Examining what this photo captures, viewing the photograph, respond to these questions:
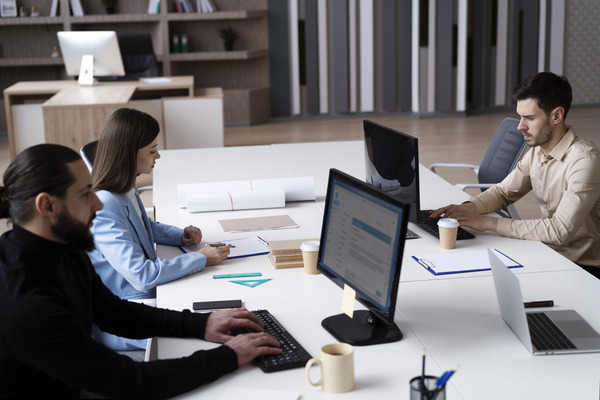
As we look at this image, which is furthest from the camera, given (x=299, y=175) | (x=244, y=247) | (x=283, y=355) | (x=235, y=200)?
(x=299, y=175)

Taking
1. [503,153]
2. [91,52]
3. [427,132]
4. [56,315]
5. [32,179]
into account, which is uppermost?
[91,52]

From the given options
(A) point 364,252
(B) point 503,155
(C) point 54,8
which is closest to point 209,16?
(C) point 54,8

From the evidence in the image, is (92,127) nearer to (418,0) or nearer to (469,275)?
(469,275)

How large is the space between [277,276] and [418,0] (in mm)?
7099

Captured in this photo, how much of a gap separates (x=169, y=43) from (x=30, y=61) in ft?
5.12

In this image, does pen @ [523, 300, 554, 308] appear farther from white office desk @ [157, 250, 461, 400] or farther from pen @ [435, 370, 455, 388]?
pen @ [435, 370, 455, 388]

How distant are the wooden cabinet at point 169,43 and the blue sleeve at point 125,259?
20.9 ft

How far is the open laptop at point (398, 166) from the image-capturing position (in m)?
2.48

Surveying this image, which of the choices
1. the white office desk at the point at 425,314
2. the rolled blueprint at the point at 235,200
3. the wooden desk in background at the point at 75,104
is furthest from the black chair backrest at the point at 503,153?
the wooden desk in background at the point at 75,104

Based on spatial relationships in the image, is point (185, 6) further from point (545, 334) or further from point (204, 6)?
point (545, 334)

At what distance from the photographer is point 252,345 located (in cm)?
168

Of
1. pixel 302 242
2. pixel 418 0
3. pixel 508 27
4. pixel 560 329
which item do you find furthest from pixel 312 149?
pixel 508 27

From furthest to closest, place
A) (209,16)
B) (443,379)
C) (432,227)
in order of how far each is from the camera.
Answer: (209,16), (432,227), (443,379)

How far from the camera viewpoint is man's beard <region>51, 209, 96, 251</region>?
62.2 inches
